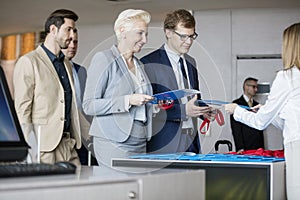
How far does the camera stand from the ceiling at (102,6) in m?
6.73

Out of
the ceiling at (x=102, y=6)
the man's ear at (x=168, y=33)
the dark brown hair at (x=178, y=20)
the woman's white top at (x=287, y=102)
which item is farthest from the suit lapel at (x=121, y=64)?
the ceiling at (x=102, y=6)

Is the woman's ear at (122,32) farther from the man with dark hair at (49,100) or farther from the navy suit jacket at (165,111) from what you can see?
the man with dark hair at (49,100)

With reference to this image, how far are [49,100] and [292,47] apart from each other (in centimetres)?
104

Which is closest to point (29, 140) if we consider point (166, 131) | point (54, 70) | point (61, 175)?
point (61, 175)

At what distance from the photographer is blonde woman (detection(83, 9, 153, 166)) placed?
87.3 inches

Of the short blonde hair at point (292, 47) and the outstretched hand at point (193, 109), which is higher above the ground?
the short blonde hair at point (292, 47)

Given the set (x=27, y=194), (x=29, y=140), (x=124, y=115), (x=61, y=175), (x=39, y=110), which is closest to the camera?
(x=27, y=194)

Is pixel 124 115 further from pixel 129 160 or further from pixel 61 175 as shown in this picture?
pixel 61 175

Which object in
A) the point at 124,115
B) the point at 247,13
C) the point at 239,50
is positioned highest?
the point at 247,13

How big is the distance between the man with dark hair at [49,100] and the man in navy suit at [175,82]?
0.36 meters

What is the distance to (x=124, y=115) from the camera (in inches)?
91.4

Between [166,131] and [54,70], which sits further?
[54,70]

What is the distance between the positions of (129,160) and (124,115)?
33 cm

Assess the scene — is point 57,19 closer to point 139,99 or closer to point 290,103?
point 139,99
